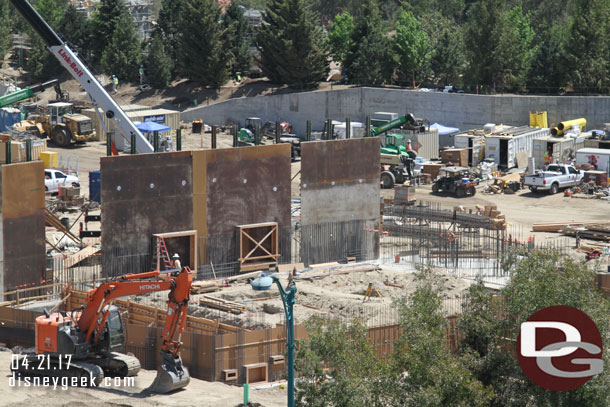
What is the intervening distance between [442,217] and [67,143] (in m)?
30.8

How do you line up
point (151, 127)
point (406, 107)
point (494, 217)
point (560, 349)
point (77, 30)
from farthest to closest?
1. point (77, 30)
2. point (406, 107)
3. point (151, 127)
4. point (494, 217)
5. point (560, 349)

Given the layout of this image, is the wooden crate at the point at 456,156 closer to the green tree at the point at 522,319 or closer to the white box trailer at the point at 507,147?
the white box trailer at the point at 507,147

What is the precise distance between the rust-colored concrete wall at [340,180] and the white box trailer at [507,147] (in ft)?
67.0

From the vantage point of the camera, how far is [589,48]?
230 feet

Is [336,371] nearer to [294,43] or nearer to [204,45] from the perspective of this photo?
[294,43]

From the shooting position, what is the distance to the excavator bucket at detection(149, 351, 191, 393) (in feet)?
85.7

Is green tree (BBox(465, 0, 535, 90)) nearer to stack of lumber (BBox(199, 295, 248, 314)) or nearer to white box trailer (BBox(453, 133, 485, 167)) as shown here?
white box trailer (BBox(453, 133, 485, 167))

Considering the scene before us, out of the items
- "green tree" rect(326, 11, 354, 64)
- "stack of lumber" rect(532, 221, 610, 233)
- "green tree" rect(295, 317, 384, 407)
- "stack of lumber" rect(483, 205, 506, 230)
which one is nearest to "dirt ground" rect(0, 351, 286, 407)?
"green tree" rect(295, 317, 384, 407)

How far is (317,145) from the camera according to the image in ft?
132

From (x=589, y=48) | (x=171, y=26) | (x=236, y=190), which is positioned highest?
(x=171, y=26)

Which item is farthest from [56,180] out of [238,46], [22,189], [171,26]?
[171,26]

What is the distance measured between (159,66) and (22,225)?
170 ft

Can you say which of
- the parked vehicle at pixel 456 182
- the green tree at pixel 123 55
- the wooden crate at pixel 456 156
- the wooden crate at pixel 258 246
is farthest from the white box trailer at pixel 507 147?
the green tree at pixel 123 55

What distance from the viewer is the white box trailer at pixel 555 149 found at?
60.1m
